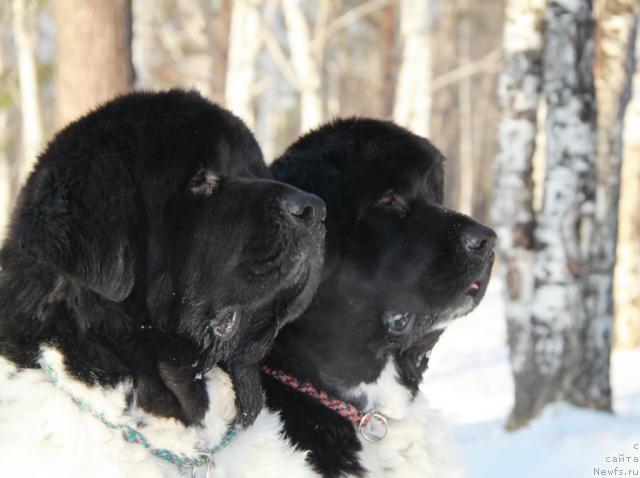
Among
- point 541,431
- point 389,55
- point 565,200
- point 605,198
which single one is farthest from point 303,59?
point 541,431

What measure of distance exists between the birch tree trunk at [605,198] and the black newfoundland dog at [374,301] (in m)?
2.31

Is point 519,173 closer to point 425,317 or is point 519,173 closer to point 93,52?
point 425,317

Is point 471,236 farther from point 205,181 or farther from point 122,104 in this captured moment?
point 122,104

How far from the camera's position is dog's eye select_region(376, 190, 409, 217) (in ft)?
10.2

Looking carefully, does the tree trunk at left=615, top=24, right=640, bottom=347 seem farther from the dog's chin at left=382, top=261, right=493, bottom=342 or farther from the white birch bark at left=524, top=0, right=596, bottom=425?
the dog's chin at left=382, top=261, right=493, bottom=342

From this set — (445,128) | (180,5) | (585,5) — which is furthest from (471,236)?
(445,128)

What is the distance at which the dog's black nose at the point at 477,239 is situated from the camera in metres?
3.00

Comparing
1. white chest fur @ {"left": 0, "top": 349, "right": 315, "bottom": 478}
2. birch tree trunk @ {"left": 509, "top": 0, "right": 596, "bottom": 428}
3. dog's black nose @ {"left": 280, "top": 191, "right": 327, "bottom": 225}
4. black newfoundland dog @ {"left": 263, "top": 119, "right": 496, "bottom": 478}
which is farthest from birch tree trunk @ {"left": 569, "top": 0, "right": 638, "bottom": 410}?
white chest fur @ {"left": 0, "top": 349, "right": 315, "bottom": 478}

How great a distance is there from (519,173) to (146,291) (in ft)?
11.2

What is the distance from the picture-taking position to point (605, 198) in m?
5.61

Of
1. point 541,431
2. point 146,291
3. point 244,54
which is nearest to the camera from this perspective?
point 146,291

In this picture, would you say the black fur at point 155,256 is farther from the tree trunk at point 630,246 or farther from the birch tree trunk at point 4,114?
the birch tree trunk at point 4,114

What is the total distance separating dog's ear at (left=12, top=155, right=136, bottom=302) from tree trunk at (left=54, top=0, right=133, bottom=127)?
412cm

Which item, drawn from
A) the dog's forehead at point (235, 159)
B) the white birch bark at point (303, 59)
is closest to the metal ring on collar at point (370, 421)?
the dog's forehead at point (235, 159)
